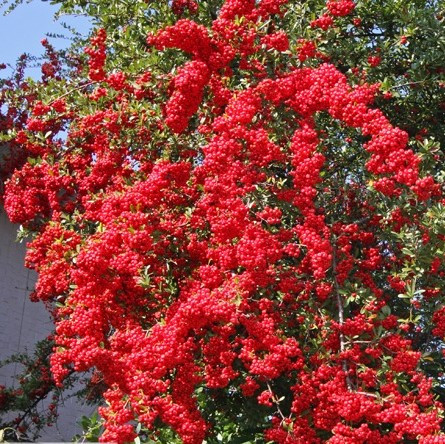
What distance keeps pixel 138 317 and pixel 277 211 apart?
947 mm

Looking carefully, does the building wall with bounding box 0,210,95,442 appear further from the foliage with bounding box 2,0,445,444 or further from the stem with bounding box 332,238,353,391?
the stem with bounding box 332,238,353,391

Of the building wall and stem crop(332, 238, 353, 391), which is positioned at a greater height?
the building wall

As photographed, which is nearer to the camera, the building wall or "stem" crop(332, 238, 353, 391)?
"stem" crop(332, 238, 353, 391)

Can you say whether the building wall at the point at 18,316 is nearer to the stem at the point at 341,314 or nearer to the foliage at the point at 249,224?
the foliage at the point at 249,224

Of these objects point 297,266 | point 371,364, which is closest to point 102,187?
point 297,266

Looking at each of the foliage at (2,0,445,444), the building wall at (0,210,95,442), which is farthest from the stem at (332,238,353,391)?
the building wall at (0,210,95,442)

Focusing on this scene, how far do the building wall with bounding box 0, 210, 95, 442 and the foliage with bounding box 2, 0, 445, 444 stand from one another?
1.96 meters

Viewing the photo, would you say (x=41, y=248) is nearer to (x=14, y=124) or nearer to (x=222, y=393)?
(x=222, y=393)

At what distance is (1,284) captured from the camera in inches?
286

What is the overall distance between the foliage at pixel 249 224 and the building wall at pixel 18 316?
196cm

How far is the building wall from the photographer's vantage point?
7238 mm

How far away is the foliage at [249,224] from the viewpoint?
389 cm

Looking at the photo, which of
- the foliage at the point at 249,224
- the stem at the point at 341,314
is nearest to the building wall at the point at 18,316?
the foliage at the point at 249,224

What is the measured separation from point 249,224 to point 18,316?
397cm
